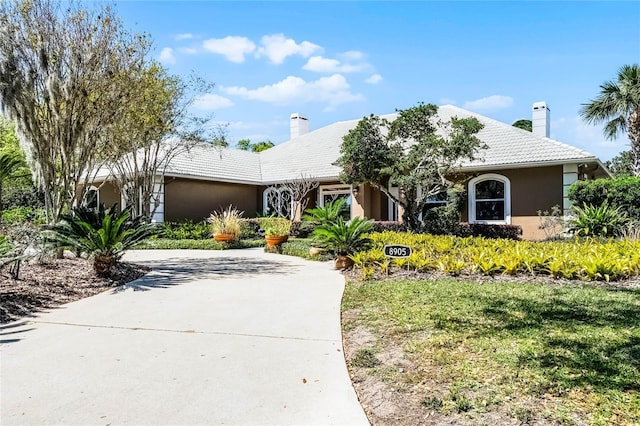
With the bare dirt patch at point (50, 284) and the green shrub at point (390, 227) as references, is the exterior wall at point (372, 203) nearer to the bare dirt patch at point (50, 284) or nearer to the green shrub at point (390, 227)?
the green shrub at point (390, 227)

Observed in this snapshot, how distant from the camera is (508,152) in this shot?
1545cm

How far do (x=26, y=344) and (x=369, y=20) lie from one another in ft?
30.8

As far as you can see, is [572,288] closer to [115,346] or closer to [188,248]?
[115,346]

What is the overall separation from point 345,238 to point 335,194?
1097 centimetres

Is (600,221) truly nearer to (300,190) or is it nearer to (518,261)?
(518,261)

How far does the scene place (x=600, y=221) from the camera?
12117mm

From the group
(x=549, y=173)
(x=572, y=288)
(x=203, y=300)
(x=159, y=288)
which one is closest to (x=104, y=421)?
(x=203, y=300)

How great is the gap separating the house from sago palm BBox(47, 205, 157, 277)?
956 centimetres

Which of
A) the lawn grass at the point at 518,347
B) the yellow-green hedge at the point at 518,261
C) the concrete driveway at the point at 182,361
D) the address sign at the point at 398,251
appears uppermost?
the address sign at the point at 398,251

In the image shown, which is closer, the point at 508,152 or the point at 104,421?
the point at 104,421

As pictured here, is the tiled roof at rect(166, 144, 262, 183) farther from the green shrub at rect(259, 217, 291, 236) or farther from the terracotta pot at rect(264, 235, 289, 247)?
the terracotta pot at rect(264, 235, 289, 247)

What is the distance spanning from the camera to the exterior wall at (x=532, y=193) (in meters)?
14.5

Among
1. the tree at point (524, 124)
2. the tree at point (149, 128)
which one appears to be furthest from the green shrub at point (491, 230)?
the tree at point (524, 124)

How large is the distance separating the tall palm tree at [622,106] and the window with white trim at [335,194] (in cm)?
1124
